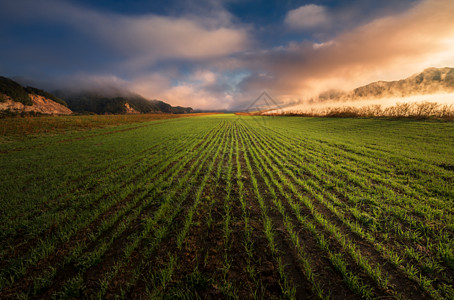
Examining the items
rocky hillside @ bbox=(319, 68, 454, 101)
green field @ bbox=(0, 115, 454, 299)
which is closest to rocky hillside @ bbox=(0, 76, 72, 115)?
green field @ bbox=(0, 115, 454, 299)

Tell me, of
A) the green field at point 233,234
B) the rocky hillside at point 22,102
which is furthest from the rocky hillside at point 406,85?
the rocky hillside at point 22,102

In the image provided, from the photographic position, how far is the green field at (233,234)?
2.89 meters

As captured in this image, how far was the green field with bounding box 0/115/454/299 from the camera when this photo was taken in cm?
289

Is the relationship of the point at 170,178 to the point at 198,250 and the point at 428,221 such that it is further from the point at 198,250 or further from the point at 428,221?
the point at 428,221

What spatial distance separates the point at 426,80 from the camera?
136 m

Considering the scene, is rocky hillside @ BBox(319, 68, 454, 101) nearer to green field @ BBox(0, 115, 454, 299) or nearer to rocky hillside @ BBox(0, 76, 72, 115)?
green field @ BBox(0, 115, 454, 299)

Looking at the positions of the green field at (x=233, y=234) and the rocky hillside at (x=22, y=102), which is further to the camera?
the rocky hillside at (x=22, y=102)

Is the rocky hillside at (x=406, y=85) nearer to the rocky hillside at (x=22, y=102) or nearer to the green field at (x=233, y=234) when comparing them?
the green field at (x=233, y=234)

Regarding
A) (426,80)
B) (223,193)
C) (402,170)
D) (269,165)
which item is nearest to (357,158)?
(402,170)

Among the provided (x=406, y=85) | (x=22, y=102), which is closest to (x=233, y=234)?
(x=22, y=102)

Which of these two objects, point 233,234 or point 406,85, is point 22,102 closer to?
point 233,234

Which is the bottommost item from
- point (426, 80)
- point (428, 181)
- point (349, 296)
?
point (349, 296)

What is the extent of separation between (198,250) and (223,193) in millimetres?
2937

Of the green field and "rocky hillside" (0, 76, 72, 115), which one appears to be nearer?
the green field
